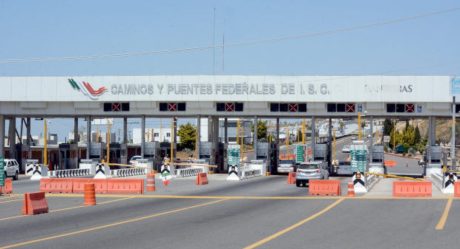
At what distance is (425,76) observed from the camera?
63656 mm

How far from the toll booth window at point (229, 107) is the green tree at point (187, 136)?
87579 mm

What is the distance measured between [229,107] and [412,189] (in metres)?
31.4

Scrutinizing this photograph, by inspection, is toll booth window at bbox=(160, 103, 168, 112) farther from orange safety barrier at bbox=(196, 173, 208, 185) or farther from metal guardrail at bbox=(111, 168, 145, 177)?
orange safety barrier at bbox=(196, 173, 208, 185)

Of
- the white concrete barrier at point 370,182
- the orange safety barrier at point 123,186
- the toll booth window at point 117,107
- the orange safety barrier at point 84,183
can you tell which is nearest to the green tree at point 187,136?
the toll booth window at point 117,107

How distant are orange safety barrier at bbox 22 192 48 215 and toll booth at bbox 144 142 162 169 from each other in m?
42.5

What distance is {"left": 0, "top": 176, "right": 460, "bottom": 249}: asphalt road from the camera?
18.5 metres

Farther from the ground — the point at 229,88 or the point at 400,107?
the point at 229,88

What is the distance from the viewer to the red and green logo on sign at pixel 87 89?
67.4 meters

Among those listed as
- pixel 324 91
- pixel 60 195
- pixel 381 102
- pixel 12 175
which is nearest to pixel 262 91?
pixel 324 91

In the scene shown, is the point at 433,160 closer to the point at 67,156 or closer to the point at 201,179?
the point at 201,179

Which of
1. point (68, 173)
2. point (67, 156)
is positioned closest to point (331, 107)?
point (68, 173)

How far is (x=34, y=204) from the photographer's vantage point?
27750mm

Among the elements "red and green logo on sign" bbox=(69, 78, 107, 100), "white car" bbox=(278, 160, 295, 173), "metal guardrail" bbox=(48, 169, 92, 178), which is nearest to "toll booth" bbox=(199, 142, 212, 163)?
"white car" bbox=(278, 160, 295, 173)

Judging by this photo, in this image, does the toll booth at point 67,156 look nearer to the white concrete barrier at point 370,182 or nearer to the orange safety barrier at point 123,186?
the white concrete barrier at point 370,182
